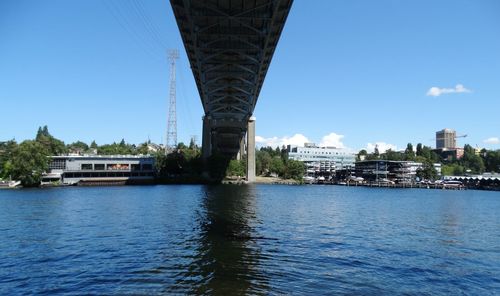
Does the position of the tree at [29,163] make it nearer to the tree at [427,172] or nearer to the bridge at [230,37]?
the bridge at [230,37]

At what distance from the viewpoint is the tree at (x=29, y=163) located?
71312 mm

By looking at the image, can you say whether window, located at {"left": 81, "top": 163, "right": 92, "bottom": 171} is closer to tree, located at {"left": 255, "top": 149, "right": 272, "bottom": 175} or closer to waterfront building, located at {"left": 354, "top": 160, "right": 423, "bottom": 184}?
tree, located at {"left": 255, "top": 149, "right": 272, "bottom": 175}

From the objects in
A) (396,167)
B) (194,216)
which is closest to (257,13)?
(194,216)

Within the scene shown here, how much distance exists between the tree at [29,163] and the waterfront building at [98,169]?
7.82 meters

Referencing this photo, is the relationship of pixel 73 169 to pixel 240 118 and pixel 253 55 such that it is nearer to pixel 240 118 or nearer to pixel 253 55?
pixel 240 118

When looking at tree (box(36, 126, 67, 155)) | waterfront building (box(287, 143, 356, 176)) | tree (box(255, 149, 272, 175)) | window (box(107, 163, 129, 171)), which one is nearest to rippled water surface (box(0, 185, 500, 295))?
window (box(107, 163, 129, 171))

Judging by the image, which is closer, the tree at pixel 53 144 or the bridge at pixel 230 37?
the bridge at pixel 230 37

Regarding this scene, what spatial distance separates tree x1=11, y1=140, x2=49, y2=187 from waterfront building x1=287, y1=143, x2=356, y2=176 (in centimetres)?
11049

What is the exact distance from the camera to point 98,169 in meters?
87.5

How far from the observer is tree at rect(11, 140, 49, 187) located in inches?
2808

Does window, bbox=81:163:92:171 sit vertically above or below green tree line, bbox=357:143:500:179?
below

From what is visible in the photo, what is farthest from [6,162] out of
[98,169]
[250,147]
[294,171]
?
[294,171]

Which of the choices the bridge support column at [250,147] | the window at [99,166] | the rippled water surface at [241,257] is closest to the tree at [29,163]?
the window at [99,166]

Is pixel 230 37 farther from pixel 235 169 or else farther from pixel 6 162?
pixel 6 162
